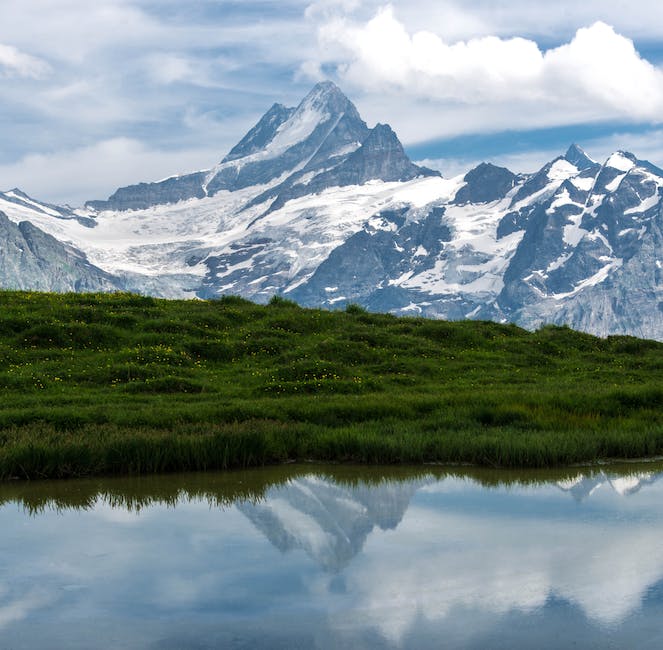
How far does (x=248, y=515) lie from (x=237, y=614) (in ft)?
17.9

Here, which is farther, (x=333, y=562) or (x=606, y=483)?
(x=606, y=483)

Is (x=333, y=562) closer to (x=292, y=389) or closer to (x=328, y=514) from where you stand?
(x=328, y=514)

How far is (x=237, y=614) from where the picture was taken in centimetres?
1204

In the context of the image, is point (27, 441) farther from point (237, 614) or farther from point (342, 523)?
point (237, 614)

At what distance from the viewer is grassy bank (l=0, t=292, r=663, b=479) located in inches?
875

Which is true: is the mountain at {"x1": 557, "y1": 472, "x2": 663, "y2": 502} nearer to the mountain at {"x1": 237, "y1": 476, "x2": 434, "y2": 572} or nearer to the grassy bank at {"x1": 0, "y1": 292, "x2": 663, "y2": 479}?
the grassy bank at {"x1": 0, "y1": 292, "x2": 663, "y2": 479}

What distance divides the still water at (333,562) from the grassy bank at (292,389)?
125cm

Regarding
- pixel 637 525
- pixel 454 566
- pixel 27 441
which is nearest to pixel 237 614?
pixel 454 566

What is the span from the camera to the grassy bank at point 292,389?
22234 mm

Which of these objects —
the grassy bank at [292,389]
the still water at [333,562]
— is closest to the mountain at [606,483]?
the still water at [333,562]

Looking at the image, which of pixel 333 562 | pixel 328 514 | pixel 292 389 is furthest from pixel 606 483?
pixel 292 389

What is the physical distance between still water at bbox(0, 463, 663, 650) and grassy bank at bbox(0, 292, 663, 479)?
49.1 inches

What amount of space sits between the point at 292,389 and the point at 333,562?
15445 mm

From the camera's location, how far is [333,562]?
567 inches
